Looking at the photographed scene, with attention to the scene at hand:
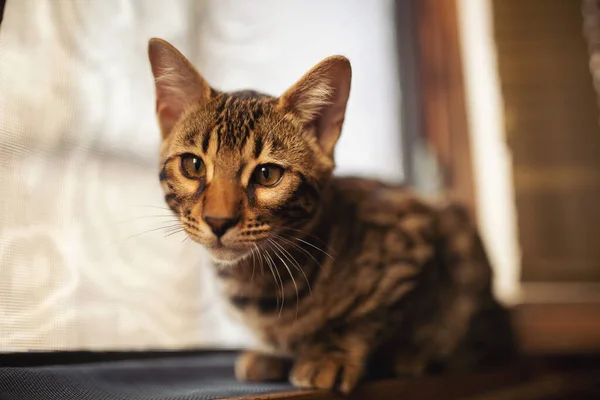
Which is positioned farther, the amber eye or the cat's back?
the cat's back

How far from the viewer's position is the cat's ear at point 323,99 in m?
0.62

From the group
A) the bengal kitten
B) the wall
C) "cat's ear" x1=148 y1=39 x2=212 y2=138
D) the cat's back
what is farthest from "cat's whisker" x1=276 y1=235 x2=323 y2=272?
the wall

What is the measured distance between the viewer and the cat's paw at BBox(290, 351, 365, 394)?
727 mm

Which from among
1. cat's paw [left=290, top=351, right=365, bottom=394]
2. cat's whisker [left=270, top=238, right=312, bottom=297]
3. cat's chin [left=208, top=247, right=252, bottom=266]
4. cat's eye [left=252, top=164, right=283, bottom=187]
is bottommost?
cat's paw [left=290, top=351, right=365, bottom=394]

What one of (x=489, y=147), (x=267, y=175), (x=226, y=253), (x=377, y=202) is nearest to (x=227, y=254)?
(x=226, y=253)

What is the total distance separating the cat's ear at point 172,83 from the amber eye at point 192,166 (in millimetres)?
69

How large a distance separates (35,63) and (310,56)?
39cm

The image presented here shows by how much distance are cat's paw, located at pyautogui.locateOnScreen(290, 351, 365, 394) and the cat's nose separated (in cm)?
31

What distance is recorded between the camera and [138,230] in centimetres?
Result: 80

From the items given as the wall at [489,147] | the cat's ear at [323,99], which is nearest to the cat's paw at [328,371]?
the cat's ear at [323,99]

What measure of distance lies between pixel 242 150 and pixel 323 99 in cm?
14

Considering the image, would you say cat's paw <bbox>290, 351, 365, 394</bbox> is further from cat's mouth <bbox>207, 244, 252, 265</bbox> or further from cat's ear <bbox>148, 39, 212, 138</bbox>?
cat's ear <bbox>148, 39, 212, 138</bbox>

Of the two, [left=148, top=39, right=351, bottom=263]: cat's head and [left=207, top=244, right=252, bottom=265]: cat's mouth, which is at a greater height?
[left=148, top=39, right=351, bottom=263]: cat's head

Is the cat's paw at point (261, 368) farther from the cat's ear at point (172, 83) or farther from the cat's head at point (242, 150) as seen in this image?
the cat's ear at point (172, 83)
